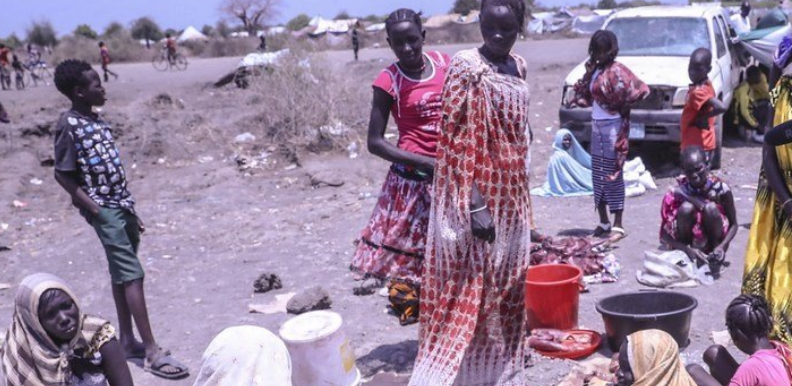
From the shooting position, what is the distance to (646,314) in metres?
4.18

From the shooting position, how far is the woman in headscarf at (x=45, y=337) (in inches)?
117

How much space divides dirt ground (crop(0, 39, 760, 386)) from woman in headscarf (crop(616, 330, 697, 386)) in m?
1.04

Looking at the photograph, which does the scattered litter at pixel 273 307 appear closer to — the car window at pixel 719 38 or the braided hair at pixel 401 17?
the braided hair at pixel 401 17

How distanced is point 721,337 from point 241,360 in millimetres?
2923

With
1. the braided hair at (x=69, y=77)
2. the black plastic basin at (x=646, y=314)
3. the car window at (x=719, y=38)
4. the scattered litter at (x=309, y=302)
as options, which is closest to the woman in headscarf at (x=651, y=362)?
the black plastic basin at (x=646, y=314)

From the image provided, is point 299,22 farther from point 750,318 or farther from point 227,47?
point 750,318

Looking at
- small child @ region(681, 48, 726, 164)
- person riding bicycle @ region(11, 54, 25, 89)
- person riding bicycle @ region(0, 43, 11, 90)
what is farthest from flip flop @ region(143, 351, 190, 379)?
person riding bicycle @ region(11, 54, 25, 89)

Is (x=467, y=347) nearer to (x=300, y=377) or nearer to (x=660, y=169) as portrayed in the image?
(x=300, y=377)

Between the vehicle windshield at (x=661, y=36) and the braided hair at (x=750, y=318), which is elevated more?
the vehicle windshield at (x=661, y=36)

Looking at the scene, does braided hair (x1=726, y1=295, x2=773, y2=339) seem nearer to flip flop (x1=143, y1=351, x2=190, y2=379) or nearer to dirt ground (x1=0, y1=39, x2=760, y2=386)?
dirt ground (x1=0, y1=39, x2=760, y2=386)

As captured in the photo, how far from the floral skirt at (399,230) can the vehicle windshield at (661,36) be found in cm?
632

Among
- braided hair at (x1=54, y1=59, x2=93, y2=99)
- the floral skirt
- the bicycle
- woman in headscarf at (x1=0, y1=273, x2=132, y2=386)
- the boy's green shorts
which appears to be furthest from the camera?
the bicycle

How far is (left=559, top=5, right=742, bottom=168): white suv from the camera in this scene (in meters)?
8.55

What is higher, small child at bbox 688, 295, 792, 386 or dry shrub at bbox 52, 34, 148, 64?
dry shrub at bbox 52, 34, 148, 64
